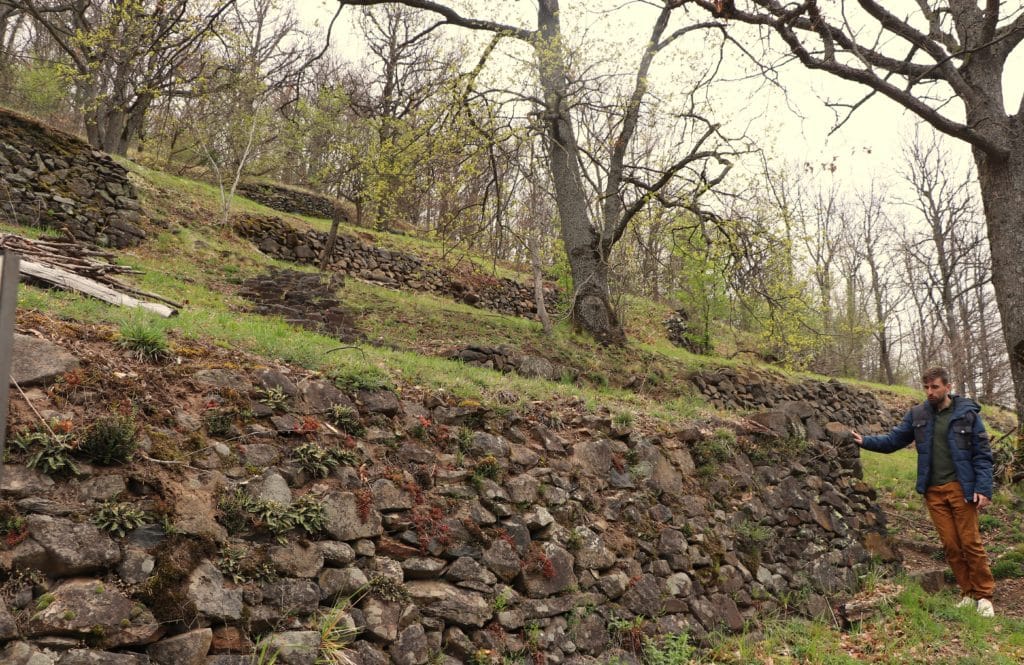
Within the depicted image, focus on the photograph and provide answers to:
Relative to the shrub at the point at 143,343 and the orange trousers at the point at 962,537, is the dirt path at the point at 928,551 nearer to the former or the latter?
the orange trousers at the point at 962,537

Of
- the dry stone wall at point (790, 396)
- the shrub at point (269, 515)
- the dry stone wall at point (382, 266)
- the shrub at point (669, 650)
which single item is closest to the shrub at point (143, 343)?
the shrub at point (269, 515)

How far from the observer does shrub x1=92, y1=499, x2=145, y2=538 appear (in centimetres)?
303

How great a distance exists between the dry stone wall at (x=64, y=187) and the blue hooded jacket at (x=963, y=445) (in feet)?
41.5

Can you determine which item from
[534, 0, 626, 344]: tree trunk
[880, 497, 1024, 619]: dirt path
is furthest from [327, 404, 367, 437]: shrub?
[534, 0, 626, 344]: tree trunk

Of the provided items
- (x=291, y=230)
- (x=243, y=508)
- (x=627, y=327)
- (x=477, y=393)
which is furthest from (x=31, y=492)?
(x=627, y=327)

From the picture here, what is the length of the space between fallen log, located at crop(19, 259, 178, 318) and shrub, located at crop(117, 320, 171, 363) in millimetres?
1694

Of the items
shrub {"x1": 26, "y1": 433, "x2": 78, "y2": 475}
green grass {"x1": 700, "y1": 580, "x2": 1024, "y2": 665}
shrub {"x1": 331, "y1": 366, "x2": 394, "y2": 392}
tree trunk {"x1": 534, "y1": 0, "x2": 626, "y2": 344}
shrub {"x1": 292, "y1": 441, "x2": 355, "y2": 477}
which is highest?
tree trunk {"x1": 534, "y1": 0, "x2": 626, "y2": 344}

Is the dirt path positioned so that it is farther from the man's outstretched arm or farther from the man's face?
the man's face

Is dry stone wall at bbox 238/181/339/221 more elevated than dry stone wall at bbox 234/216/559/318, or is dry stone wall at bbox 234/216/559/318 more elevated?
dry stone wall at bbox 238/181/339/221

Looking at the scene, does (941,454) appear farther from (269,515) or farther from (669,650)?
(269,515)

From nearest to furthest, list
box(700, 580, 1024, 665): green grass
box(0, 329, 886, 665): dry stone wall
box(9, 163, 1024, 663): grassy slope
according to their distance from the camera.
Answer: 1. box(0, 329, 886, 665): dry stone wall
2. box(700, 580, 1024, 665): green grass
3. box(9, 163, 1024, 663): grassy slope

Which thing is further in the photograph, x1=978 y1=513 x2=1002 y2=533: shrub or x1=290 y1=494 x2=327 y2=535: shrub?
x1=978 y1=513 x2=1002 y2=533: shrub

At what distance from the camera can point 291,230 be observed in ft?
53.2

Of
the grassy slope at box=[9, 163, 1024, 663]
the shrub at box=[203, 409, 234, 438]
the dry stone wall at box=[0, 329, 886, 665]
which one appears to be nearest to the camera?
the dry stone wall at box=[0, 329, 886, 665]
